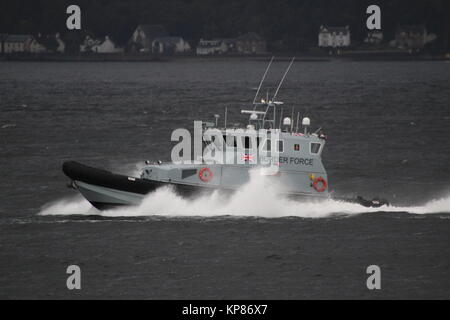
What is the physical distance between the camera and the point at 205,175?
44500mm

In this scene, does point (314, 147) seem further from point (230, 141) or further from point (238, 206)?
point (238, 206)

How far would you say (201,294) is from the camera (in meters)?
35.5

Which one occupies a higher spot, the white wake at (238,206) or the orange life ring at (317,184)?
the orange life ring at (317,184)

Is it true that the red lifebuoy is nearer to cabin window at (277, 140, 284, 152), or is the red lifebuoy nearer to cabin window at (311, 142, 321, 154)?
cabin window at (277, 140, 284, 152)

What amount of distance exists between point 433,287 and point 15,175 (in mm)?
28175

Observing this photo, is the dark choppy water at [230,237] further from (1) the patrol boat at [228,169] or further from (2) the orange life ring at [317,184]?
(2) the orange life ring at [317,184]

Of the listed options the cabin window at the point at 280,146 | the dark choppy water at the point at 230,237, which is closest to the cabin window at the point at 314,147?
the cabin window at the point at 280,146

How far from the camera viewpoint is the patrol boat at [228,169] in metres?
44.2

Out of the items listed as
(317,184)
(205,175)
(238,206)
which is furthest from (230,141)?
(317,184)

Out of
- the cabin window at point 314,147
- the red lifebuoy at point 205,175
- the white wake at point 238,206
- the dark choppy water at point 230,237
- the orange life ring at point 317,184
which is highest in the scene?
the cabin window at point 314,147

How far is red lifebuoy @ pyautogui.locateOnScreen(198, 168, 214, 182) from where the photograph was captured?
4447cm

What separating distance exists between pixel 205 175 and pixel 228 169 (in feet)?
3.50

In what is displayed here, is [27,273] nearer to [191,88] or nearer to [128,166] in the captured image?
[128,166]

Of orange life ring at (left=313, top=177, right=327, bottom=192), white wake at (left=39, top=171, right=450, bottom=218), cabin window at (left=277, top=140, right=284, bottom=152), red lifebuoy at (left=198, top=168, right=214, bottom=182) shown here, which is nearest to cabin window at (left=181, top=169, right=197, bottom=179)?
red lifebuoy at (left=198, top=168, right=214, bottom=182)
